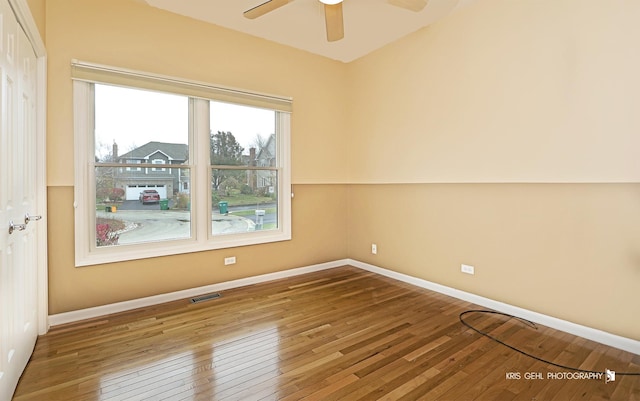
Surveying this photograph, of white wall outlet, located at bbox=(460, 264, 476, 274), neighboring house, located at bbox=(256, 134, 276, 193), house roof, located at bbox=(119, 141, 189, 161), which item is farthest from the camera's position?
neighboring house, located at bbox=(256, 134, 276, 193)

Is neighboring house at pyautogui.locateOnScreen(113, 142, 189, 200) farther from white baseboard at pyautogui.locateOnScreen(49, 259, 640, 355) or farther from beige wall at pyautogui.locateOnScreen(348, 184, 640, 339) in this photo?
beige wall at pyautogui.locateOnScreen(348, 184, 640, 339)

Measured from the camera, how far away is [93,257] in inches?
119

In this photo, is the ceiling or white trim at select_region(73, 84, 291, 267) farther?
the ceiling

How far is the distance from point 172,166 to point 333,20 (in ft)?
7.04

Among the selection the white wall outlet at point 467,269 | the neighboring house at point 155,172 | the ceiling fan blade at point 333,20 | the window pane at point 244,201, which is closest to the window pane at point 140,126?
the neighboring house at point 155,172

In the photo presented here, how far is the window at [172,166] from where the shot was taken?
304 centimetres

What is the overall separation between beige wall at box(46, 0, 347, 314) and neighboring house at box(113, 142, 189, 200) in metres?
0.44

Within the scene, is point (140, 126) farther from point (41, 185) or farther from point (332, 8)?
point (332, 8)

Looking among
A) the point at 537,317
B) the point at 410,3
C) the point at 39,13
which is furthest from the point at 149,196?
the point at 537,317

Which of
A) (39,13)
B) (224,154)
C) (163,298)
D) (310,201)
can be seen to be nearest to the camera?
(39,13)

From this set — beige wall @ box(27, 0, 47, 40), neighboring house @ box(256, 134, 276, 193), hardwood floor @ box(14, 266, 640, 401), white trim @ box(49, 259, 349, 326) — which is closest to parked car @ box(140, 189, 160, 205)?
white trim @ box(49, 259, 349, 326)

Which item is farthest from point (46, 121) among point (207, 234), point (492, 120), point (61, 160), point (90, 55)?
point (492, 120)

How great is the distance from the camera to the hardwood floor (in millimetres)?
1973

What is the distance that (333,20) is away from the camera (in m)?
2.90
